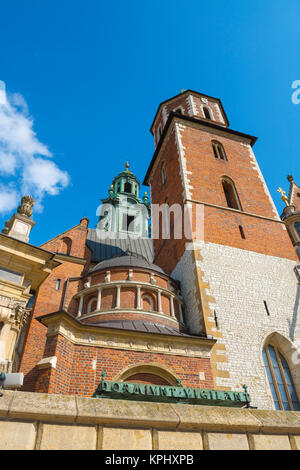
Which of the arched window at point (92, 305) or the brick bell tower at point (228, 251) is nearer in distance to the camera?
the brick bell tower at point (228, 251)

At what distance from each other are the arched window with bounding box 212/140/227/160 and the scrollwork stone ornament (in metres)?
15.2

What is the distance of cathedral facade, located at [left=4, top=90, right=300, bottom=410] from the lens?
1086 cm

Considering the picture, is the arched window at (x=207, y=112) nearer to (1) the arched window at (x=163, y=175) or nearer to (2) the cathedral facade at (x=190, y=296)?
(2) the cathedral facade at (x=190, y=296)

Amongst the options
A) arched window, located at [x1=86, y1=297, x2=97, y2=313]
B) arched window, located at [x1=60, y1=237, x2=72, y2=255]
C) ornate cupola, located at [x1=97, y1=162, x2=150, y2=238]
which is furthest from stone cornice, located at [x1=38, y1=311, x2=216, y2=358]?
ornate cupola, located at [x1=97, y1=162, x2=150, y2=238]

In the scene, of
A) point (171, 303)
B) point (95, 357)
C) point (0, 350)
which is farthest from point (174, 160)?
point (0, 350)

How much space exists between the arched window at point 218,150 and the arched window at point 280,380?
13.2 metres

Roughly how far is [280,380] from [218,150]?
1545cm

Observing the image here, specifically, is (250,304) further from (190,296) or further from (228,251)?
(228,251)

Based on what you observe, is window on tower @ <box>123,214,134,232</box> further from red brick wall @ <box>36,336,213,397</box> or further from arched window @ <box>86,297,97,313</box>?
red brick wall @ <box>36,336,213,397</box>

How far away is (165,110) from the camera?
88.1 feet

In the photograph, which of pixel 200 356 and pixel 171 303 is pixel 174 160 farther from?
pixel 200 356

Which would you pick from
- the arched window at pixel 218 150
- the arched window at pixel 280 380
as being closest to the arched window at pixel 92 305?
the arched window at pixel 280 380

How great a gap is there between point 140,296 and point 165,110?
18.3 metres

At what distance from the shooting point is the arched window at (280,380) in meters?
11.6
